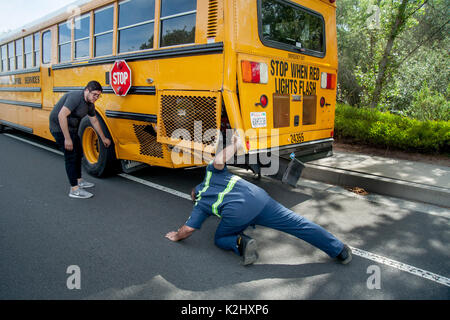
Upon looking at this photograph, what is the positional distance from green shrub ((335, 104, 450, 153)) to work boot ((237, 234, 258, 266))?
4.98 m

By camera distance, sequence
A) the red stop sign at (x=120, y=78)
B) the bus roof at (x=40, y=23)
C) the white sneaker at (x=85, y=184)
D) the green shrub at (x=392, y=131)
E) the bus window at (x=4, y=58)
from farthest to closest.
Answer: the bus window at (x=4, y=58)
the green shrub at (x=392, y=131)
the bus roof at (x=40, y=23)
the white sneaker at (x=85, y=184)
the red stop sign at (x=120, y=78)

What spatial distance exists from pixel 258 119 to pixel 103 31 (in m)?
2.92

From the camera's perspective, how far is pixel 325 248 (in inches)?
115

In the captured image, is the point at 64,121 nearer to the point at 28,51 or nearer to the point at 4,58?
the point at 28,51

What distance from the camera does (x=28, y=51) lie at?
25.6 ft

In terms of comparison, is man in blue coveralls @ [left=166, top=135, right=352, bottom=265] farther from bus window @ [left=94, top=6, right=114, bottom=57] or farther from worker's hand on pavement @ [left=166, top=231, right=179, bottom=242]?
bus window @ [left=94, top=6, right=114, bottom=57]

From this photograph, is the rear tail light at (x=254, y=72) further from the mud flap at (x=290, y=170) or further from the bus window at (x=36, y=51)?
the bus window at (x=36, y=51)

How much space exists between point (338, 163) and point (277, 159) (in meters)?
2.32

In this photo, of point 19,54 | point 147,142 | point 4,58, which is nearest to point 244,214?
point 147,142

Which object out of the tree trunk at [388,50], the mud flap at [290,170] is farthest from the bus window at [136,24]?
the tree trunk at [388,50]

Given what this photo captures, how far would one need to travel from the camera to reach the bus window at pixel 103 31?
5.02 m

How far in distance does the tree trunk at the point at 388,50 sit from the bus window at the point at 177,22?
5399mm

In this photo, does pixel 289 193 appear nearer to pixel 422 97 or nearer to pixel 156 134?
pixel 156 134

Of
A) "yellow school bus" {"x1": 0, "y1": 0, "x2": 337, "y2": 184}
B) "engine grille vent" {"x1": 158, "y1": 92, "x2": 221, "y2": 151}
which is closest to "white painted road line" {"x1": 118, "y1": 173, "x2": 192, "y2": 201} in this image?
"yellow school bus" {"x1": 0, "y1": 0, "x2": 337, "y2": 184}
